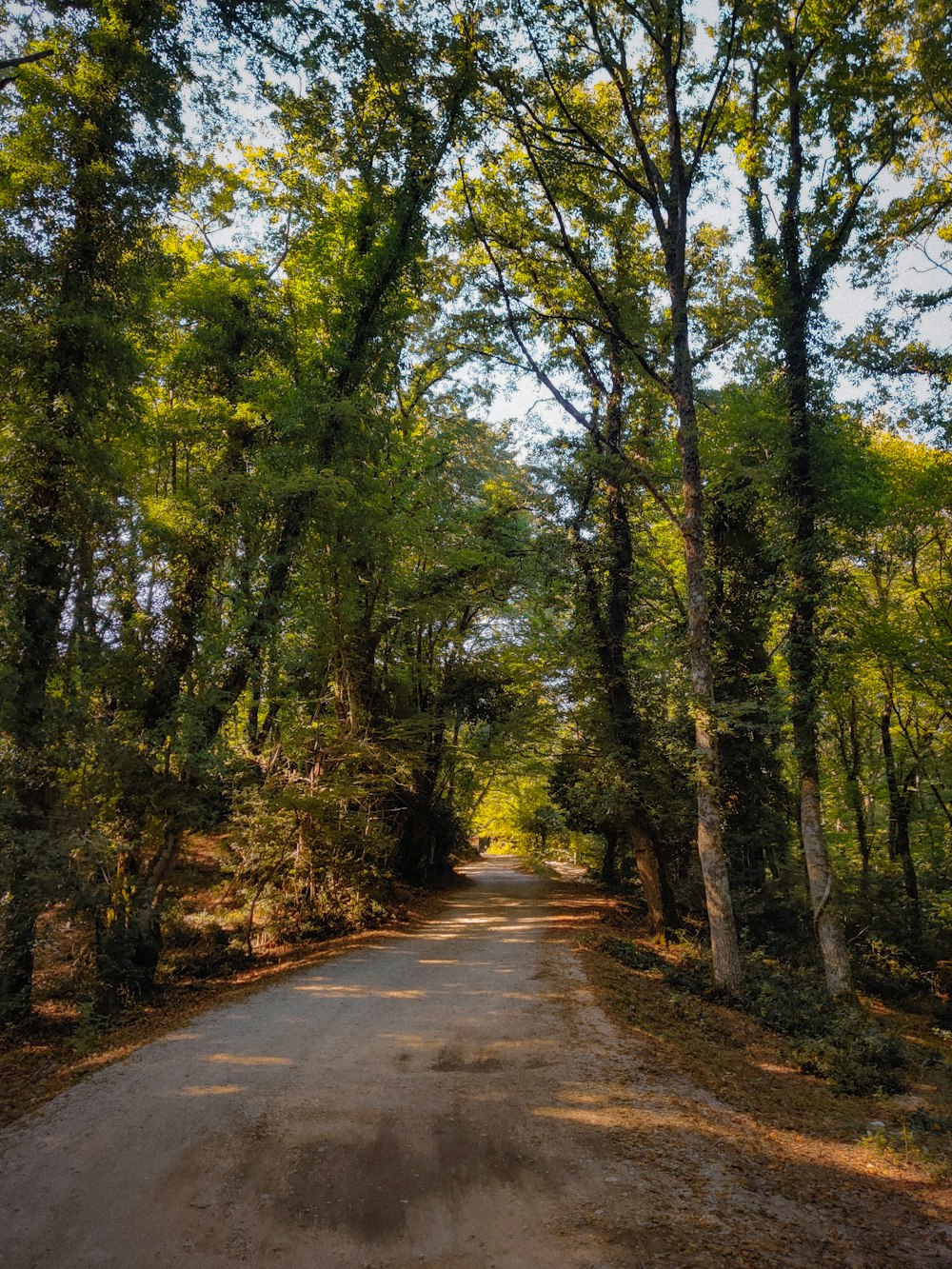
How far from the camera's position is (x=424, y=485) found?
48.2 feet

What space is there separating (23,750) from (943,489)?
54.5 feet

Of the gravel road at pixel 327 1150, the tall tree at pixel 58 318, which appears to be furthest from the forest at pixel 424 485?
the gravel road at pixel 327 1150

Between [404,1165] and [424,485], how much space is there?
12639 mm

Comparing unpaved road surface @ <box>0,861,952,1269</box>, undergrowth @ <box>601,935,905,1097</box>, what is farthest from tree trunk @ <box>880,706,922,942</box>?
unpaved road surface @ <box>0,861,952,1269</box>

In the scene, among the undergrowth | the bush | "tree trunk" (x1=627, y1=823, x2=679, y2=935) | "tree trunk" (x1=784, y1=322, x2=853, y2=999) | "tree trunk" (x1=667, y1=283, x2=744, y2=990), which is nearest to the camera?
the undergrowth

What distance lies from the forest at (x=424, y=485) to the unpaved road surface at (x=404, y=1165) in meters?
3.02

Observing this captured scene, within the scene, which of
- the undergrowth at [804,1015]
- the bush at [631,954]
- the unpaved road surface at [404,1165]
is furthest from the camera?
the bush at [631,954]

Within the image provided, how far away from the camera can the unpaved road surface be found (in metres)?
3.62

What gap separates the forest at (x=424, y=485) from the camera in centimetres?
779

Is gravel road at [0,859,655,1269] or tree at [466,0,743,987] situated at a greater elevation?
tree at [466,0,743,987]

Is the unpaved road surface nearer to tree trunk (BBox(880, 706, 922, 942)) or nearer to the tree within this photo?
the tree

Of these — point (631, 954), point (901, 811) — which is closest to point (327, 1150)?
point (631, 954)

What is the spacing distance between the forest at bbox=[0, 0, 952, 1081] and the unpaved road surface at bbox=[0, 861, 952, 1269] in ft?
9.90

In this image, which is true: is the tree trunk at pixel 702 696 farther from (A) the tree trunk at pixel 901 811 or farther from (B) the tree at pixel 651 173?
(A) the tree trunk at pixel 901 811
